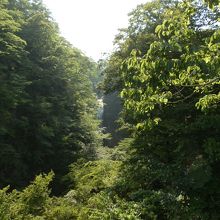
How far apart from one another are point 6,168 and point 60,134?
4659 millimetres

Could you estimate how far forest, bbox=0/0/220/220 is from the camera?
16.7 feet

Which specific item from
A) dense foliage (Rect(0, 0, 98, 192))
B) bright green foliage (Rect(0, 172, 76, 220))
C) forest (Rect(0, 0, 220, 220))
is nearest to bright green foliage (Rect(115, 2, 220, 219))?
forest (Rect(0, 0, 220, 220))

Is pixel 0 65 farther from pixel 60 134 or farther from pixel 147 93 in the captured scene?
pixel 147 93

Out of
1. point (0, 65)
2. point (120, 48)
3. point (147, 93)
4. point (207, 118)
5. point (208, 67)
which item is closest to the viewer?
point (208, 67)

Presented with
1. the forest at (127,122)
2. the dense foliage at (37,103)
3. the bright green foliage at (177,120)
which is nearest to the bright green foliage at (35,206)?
the forest at (127,122)

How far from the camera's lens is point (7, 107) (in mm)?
20672

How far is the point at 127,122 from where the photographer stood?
14.9 meters

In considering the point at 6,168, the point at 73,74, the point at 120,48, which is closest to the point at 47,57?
the point at 73,74

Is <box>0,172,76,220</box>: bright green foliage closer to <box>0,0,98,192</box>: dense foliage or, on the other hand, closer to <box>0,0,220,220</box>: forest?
<box>0,0,220,220</box>: forest

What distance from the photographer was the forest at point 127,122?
5.09m

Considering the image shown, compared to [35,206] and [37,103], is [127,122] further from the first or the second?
[37,103]

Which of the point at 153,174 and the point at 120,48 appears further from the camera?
the point at 120,48

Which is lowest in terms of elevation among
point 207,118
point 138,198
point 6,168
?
point 6,168

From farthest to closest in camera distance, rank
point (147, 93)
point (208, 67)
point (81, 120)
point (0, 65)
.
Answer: point (81, 120), point (0, 65), point (147, 93), point (208, 67)
